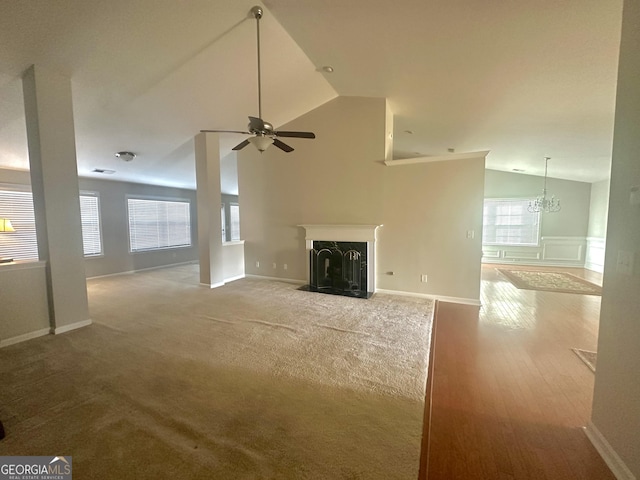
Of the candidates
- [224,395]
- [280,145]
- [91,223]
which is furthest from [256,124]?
[91,223]

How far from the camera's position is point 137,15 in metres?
2.61

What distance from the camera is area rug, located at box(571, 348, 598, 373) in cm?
258

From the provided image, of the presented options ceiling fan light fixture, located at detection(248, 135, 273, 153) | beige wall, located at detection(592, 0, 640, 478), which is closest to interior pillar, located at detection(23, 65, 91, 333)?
ceiling fan light fixture, located at detection(248, 135, 273, 153)

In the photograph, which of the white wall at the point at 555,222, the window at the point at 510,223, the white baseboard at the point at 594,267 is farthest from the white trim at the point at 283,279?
the white baseboard at the point at 594,267

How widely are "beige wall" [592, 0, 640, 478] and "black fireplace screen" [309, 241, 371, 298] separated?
3418 millimetres

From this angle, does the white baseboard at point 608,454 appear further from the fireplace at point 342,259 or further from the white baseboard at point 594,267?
the white baseboard at point 594,267

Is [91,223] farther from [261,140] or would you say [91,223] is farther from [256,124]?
[256,124]

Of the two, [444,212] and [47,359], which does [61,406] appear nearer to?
[47,359]

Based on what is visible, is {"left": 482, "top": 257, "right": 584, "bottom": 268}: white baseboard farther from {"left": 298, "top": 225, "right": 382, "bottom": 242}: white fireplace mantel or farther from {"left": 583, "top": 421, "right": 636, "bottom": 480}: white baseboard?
{"left": 583, "top": 421, "right": 636, "bottom": 480}: white baseboard

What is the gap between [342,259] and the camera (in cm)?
518

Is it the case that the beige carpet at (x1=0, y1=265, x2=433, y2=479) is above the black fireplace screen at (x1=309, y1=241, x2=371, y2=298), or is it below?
below

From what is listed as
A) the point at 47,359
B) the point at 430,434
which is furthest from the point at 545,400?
the point at 47,359

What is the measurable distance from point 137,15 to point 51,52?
104cm

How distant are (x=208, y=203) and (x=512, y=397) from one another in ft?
17.1
